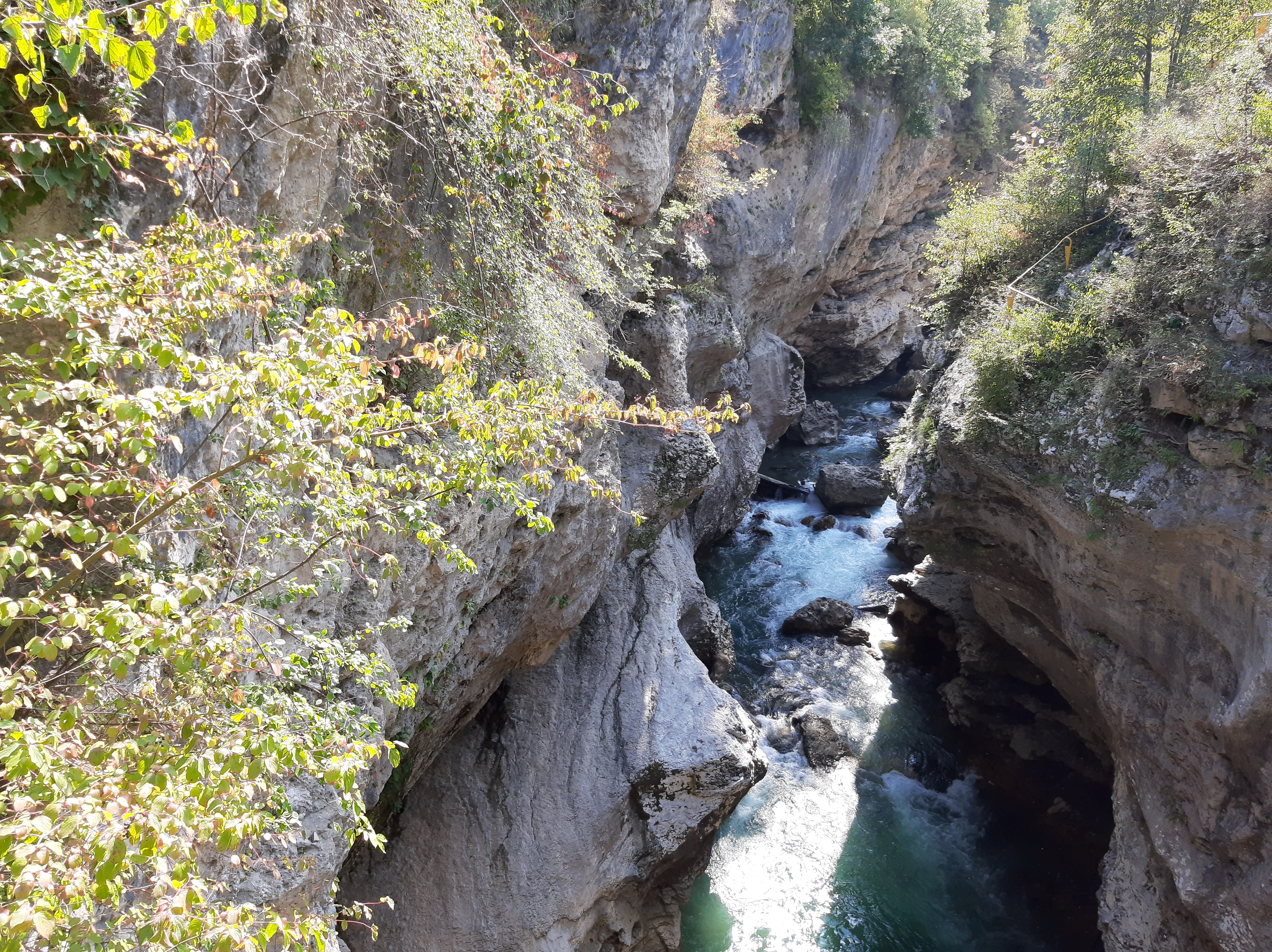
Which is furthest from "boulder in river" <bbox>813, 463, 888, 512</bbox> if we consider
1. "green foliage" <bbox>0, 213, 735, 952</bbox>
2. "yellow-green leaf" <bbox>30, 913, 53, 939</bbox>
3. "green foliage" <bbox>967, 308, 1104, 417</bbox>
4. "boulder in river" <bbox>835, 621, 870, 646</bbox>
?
"yellow-green leaf" <bbox>30, 913, 53, 939</bbox>

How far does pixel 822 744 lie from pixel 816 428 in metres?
14.6

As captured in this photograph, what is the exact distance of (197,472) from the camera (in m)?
3.65

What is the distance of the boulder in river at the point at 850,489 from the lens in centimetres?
1994

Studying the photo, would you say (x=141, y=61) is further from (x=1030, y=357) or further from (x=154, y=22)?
(x=1030, y=357)

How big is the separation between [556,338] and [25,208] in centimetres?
409

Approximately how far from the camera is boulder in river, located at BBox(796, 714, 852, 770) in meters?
12.1

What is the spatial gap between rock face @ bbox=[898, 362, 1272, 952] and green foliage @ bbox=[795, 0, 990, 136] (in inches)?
464

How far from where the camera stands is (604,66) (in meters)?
9.48

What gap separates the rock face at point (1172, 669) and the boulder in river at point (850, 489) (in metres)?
8.82

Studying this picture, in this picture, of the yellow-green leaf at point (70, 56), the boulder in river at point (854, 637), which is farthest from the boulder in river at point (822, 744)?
the yellow-green leaf at point (70, 56)

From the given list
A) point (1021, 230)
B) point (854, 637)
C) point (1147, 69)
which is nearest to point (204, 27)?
point (1021, 230)

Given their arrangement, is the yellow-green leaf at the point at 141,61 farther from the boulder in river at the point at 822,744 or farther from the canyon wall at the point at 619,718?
the boulder in river at the point at 822,744

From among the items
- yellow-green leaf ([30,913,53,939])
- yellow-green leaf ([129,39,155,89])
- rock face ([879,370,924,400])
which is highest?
→ yellow-green leaf ([129,39,155,89])

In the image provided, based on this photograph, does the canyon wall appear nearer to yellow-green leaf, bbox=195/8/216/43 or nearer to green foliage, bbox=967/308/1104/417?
green foliage, bbox=967/308/1104/417
